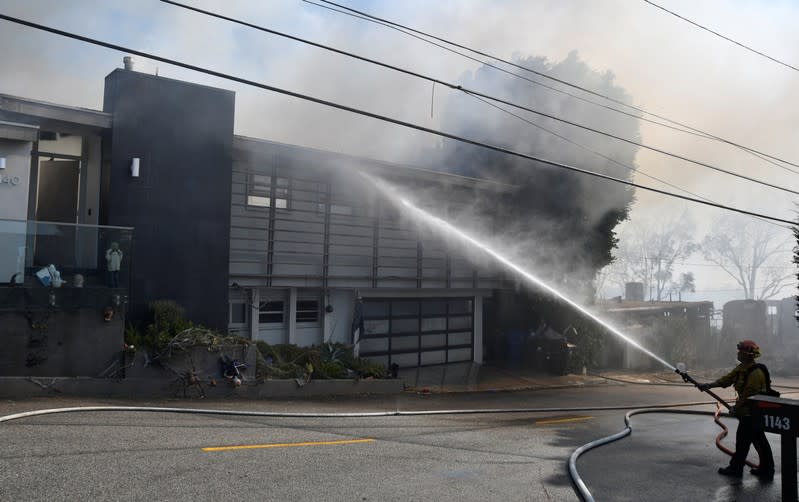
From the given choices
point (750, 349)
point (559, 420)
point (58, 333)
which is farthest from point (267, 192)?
point (750, 349)

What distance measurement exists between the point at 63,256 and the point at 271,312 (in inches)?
233

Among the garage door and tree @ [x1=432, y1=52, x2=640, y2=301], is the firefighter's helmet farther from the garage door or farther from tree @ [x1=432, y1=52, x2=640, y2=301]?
tree @ [x1=432, y1=52, x2=640, y2=301]

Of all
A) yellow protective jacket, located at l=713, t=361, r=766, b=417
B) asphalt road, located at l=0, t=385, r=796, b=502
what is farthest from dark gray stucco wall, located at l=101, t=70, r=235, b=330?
yellow protective jacket, located at l=713, t=361, r=766, b=417

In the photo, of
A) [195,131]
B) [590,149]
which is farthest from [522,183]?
[195,131]

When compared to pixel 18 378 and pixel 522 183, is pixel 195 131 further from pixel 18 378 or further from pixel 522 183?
pixel 522 183

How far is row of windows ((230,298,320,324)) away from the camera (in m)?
16.2

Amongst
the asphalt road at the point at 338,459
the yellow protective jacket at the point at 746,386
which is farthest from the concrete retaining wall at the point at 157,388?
the yellow protective jacket at the point at 746,386

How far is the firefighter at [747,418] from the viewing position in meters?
7.70

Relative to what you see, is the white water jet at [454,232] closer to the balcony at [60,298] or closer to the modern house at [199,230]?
the modern house at [199,230]

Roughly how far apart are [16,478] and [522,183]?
19.4m

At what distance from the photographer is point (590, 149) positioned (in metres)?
24.5

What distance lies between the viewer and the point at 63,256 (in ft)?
39.2

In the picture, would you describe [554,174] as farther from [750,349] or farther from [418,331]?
[750,349]

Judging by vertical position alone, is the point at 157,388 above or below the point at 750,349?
below
